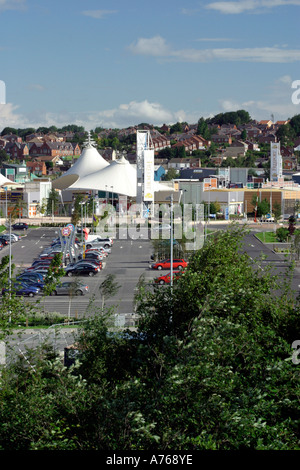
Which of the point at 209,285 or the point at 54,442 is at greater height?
the point at 209,285

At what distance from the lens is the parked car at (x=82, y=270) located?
26.4m

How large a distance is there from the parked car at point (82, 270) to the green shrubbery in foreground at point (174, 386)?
1730 centimetres

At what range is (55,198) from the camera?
4884 centimetres

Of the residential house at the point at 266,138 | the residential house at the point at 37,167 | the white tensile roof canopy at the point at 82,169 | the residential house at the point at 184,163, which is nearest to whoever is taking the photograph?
the white tensile roof canopy at the point at 82,169

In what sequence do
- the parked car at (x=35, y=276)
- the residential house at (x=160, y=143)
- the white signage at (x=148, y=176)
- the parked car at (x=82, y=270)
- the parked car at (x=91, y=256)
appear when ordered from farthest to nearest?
the residential house at (x=160, y=143) → the white signage at (x=148, y=176) → the parked car at (x=91, y=256) → the parked car at (x=82, y=270) → the parked car at (x=35, y=276)

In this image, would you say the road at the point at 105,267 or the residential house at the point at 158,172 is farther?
the residential house at the point at 158,172

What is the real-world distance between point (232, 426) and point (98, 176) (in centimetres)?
4547

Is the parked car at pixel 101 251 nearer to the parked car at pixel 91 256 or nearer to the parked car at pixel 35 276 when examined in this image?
the parked car at pixel 91 256

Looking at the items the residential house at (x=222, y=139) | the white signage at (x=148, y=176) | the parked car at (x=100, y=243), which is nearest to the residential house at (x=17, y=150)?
the residential house at (x=222, y=139)

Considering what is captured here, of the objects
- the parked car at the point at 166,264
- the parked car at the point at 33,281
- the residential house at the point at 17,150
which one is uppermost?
the residential house at the point at 17,150

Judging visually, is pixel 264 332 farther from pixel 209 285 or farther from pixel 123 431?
pixel 123 431

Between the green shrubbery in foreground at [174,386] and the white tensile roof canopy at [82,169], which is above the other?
the white tensile roof canopy at [82,169]
